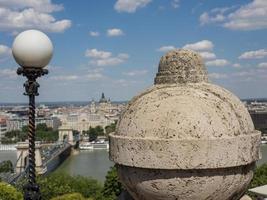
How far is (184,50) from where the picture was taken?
3.43 meters

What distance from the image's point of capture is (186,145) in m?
2.97

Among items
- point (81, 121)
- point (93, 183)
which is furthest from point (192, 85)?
point (81, 121)

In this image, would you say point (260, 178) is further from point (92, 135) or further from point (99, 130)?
point (99, 130)

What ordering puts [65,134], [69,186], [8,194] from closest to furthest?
1. [8,194]
2. [69,186]
3. [65,134]

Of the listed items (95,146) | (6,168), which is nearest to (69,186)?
(6,168)

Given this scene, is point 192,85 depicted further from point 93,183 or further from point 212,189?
point 93,183

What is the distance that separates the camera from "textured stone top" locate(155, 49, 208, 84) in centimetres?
336

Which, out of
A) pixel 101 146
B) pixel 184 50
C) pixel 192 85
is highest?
pixel 184 50

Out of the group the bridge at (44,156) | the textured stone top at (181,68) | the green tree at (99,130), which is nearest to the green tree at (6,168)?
the bridge at (44,156)

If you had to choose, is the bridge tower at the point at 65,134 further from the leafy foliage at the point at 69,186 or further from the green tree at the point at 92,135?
the leafy foliage at the point at 69,186

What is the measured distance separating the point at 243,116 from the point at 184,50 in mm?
601

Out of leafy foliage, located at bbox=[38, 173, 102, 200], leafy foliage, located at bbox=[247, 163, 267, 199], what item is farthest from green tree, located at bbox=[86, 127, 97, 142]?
leafy foliage, located at bbox=[247, 163, 267, 199]

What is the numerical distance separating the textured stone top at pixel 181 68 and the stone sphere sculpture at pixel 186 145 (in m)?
0.04

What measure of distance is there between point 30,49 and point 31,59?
0.09 m
